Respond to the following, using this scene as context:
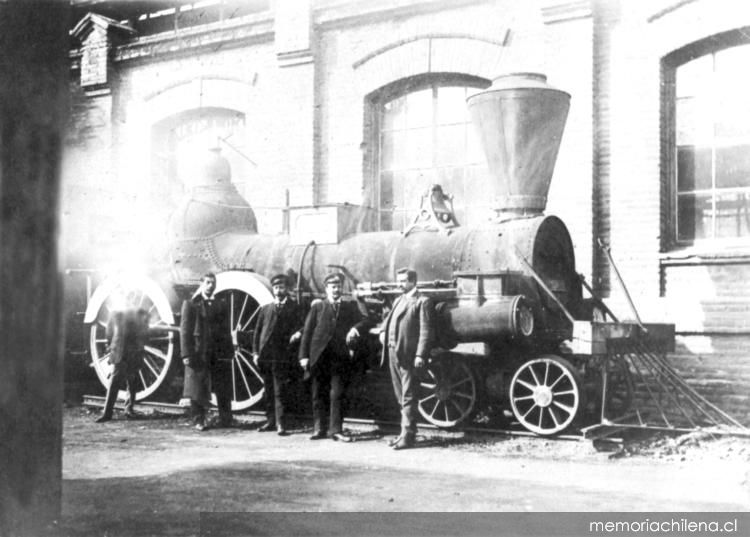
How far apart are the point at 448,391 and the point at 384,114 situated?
175 inches

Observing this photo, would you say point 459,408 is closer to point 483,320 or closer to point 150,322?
point 483,320

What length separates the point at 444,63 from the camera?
10.5 meters

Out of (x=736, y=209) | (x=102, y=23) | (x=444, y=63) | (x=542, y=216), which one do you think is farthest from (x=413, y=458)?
(x=102, y=23)

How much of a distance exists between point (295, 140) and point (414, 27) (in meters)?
2.17

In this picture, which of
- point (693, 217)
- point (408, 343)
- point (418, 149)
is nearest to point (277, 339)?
point (408, 343)

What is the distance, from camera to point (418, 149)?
1106 centimetres

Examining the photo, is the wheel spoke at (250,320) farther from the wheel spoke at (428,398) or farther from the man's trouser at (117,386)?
the wheel spoke at (428,398)

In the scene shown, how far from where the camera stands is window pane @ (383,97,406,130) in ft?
36.7

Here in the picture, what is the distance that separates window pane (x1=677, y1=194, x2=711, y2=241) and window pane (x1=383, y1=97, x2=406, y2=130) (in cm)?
363

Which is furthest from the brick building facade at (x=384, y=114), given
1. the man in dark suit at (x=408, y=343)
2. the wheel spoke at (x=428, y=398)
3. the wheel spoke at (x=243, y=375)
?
the man in dark suit at (x=408, y=343)

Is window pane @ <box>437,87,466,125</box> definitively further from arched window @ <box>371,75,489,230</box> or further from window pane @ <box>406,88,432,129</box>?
window pane @ <box>406,88,432,129</box>

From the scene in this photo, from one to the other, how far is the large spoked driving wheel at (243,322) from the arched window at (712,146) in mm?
4265

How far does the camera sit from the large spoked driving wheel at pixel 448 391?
26.6ft

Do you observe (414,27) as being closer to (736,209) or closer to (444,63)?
(444,63)
